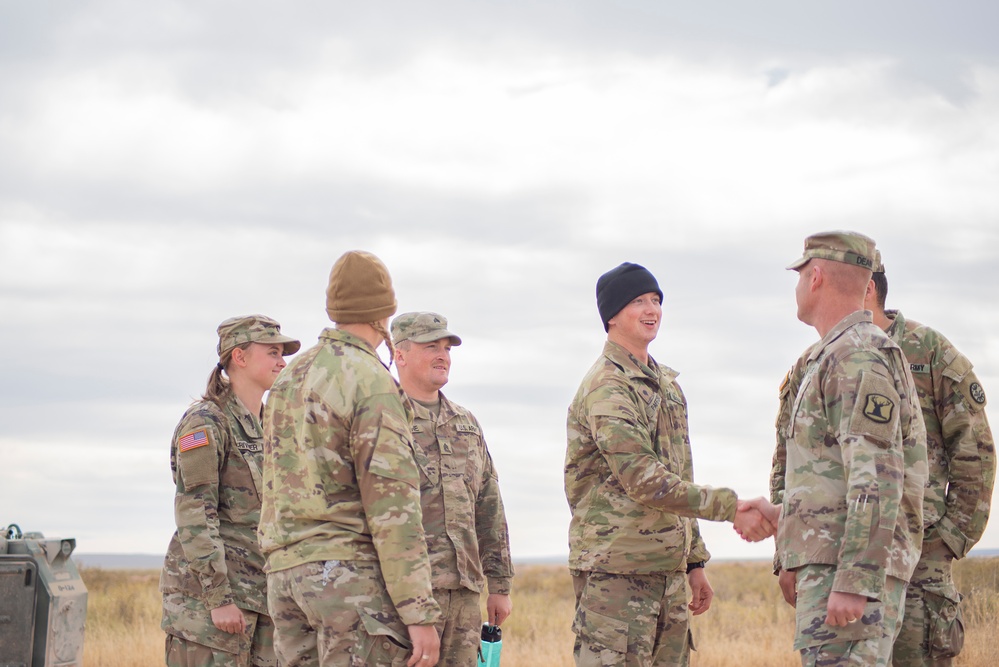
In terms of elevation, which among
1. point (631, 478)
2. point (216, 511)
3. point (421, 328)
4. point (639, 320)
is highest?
point (421, 328)

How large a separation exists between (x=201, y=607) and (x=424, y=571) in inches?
96.0

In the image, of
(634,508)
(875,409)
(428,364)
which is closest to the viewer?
(875,409)

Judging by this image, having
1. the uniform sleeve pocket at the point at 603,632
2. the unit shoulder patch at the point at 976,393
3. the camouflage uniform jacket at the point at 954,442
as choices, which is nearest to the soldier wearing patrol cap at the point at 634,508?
the uniform sleeve pocket at the point at 603,632

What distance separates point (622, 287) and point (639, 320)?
22cm

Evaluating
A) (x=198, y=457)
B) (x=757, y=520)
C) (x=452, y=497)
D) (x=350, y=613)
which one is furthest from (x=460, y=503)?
(x=350, y=613)

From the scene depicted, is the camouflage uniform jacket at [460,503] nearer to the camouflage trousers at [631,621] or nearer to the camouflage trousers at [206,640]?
the camouflage trousers at [631,621]

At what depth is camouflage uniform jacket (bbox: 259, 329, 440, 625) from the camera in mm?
4258

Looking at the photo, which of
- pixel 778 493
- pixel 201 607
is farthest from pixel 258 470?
pixel 778 493

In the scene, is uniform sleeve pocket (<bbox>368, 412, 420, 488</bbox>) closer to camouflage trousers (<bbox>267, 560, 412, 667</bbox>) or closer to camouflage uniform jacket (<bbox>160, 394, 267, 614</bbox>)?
camouflage trousers (<bbox>267, 560, 412, 667</bbox>)

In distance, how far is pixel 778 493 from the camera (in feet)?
19.7

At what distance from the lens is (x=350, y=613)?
4.20 metres

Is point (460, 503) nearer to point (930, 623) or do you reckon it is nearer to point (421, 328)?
point (421, 328)

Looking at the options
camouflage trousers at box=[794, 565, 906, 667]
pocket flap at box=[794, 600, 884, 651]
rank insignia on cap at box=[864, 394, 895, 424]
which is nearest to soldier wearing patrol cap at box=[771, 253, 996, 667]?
rank insignia on cap at box=[864, 394, 895, 424]

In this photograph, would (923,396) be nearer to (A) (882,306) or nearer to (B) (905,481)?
(A) (882,306)
